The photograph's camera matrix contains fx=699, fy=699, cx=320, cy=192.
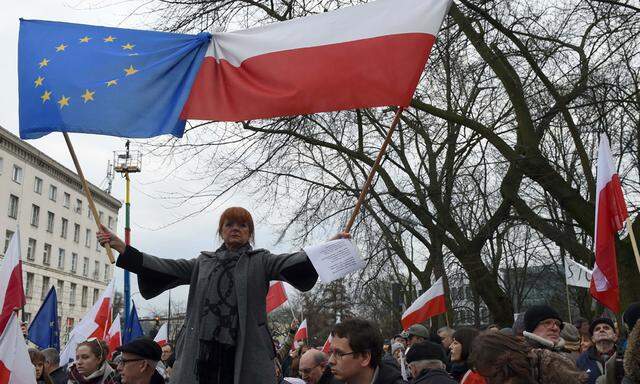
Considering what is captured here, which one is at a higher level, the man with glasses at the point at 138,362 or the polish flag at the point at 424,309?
the polish flag at the point at 424,309

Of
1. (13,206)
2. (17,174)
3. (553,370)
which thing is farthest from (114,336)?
(17,174)

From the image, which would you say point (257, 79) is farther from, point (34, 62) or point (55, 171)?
point (55, 171)

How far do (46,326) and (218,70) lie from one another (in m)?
6.86

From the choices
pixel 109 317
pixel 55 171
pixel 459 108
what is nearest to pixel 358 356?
pixel 109 317

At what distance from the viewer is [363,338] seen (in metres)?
4.18

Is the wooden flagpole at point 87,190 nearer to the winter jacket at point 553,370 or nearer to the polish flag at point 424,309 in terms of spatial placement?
the winter jacket at point 553,370

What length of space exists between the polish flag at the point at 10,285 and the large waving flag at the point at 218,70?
2.64 meters

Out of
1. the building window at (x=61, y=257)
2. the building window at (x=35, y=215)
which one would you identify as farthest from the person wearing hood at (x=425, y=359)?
the building window at (x=61, y=257)

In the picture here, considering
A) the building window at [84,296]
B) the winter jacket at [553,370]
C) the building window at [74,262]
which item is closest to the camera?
the winter jacket at [553,370]

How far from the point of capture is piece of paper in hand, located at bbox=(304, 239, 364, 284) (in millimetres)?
3773

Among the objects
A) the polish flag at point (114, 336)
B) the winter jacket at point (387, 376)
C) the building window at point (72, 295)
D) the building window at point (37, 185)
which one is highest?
Answer: the building window at point (37, 185)

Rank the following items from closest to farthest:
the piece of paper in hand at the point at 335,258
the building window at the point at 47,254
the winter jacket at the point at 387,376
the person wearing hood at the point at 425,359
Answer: the piece of paper in hand at the point at 335,258
the winter jacket at the point at 387,376
the person wearing hood at the point at 425,359
the building window at the point at 47,254

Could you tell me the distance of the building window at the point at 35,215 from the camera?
55.5m

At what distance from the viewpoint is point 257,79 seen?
5180mm
